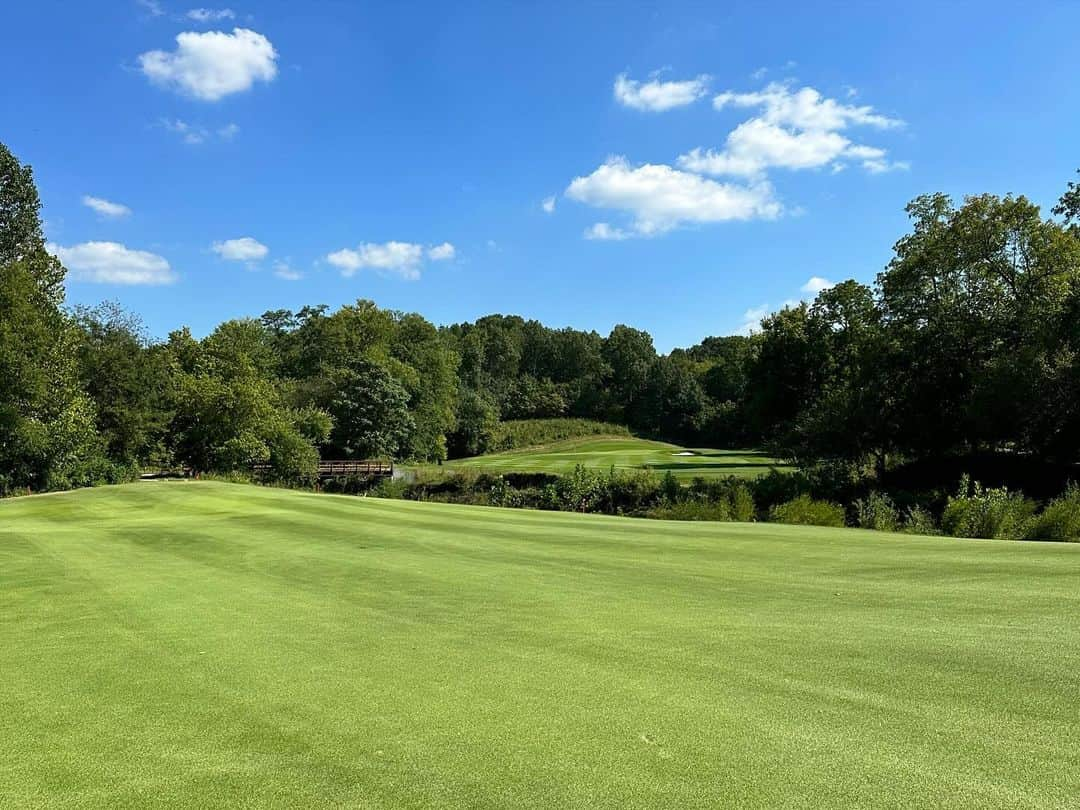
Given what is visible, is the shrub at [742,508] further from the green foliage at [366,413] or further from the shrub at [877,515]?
the green foliage at [366,413]

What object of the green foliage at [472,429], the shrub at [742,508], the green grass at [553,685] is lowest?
the shrub at [742,508]

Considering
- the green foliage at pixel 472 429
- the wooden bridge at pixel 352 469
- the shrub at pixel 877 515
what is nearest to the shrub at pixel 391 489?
the wooden bridge at pixel 352 469

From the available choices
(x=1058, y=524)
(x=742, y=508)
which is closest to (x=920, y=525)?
(x=1058, y=524)

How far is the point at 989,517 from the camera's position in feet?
59.5

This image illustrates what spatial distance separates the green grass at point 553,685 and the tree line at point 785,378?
23775 millimetres

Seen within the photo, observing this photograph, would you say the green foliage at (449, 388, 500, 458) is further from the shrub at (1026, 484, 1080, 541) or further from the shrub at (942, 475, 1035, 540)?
the shrub at (1026, 484, 1080, 541)

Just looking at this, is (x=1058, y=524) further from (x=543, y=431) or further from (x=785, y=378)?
(x=543, y=431)

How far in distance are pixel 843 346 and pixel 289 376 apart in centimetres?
6027

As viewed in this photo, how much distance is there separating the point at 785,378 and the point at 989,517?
3248cm

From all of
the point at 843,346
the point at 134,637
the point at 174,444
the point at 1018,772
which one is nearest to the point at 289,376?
the point at 174,444

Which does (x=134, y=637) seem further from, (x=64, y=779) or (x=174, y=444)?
(x=174, y=444)

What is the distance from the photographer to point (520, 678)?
17.3 ft

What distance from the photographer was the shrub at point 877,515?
20977 millimetres

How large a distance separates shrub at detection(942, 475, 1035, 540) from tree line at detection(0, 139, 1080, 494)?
9617 millimetres
